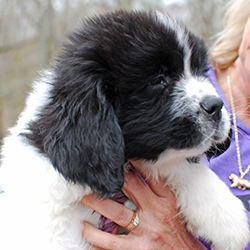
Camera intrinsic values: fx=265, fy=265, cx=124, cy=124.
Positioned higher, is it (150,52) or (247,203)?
(150,52)

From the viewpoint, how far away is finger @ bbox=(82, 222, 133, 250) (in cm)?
178

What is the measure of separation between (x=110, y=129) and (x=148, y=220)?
0.87 m

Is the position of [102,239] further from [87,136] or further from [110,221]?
[87,136]

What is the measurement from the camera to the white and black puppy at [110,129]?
145 centimetres

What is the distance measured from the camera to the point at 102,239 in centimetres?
178

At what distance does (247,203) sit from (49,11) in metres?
10.6

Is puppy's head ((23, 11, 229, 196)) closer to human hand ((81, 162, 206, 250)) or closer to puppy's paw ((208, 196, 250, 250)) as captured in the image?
human hand ((81, 162, 206, 250))

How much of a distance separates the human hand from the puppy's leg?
0.09 metres

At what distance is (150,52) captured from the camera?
153 cm

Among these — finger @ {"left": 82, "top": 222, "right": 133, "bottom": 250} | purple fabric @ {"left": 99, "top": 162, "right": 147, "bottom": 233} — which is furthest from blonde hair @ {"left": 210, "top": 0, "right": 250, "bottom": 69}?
finger @ {"left": 82, "top": 222, "right": 133, "bottom": 250}

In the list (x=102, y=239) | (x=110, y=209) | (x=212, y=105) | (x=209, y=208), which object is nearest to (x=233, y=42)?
(x=212, y=105)

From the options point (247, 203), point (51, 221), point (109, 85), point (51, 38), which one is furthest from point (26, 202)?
point (51, 38)

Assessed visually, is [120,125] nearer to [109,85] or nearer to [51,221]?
[109,85]

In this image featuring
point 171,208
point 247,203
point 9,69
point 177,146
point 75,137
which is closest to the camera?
point 75,137
